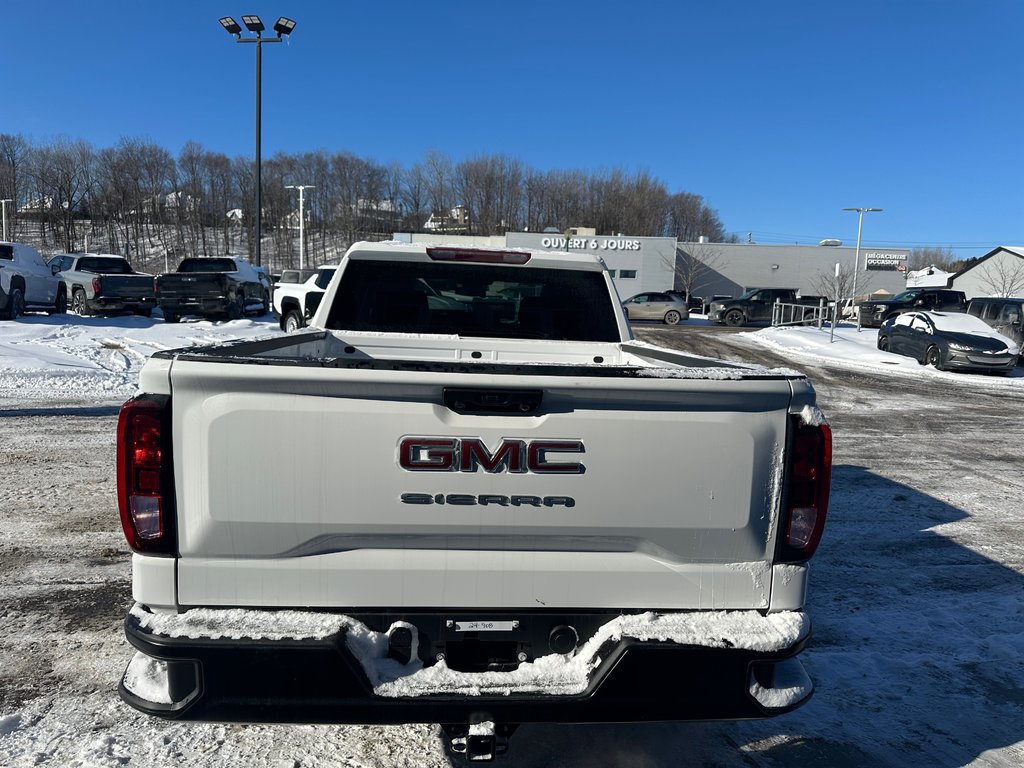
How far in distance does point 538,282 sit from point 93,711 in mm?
3298

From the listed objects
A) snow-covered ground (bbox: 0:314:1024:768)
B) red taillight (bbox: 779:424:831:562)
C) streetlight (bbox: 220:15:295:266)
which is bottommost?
snow-covered ground (bbox: 0:314:1024:768)

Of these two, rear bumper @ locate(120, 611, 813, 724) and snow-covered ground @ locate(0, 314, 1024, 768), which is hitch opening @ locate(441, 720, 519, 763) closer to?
Result: rear bumper @ locate(120, 611, 813, 724)

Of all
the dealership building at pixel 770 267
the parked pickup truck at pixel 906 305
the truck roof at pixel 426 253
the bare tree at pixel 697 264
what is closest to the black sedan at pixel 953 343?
the parked pickup truck at pixel 906 305

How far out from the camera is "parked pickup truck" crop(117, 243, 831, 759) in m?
2.21

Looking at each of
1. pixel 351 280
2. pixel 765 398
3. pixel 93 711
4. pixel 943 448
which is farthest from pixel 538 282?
pixel 943 448

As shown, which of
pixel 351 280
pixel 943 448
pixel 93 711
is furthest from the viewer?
pixel 943 448

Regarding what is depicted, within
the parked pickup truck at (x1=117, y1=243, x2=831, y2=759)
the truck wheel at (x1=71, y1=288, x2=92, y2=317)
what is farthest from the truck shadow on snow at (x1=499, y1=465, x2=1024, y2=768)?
the truck wheel at (x1=71, y1=288, x2=92, y2=317)

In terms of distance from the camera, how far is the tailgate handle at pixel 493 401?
7.41 ft

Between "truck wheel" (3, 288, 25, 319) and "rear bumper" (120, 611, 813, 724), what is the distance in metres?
18.6

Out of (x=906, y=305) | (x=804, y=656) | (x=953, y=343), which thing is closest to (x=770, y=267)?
(x=906, y=305)

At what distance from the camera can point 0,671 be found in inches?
137

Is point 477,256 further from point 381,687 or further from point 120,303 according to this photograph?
point 120,303

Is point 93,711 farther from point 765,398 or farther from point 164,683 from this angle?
point 765,398

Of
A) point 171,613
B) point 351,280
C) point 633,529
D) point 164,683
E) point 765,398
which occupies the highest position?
point 351,280
